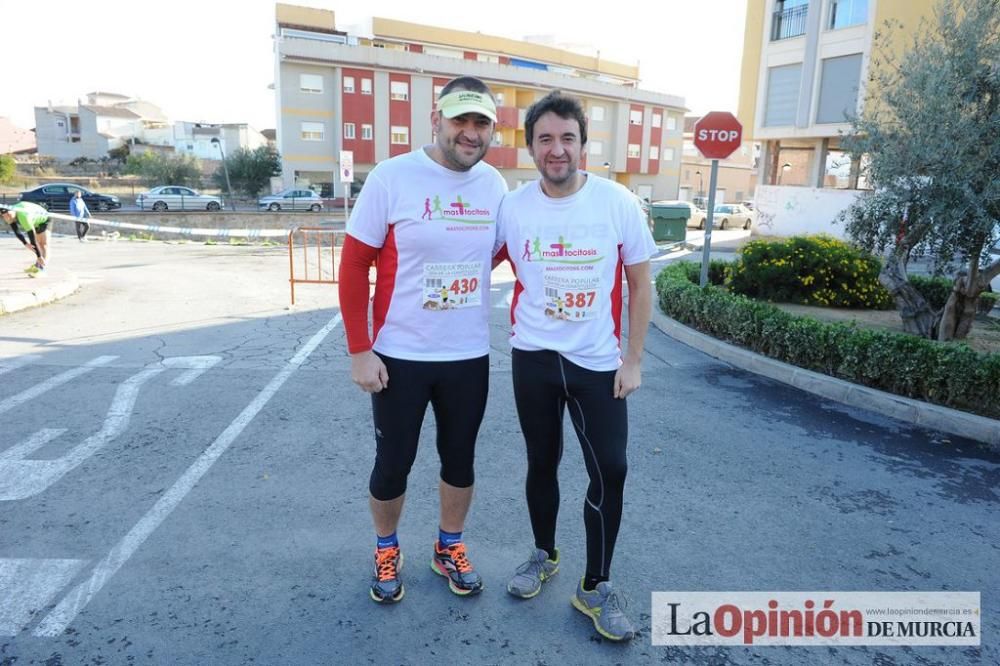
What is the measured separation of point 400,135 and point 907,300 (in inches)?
1654

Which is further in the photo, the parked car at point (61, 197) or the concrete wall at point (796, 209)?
the parked car at point (61, 197)

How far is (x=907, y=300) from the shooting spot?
7.72 metres

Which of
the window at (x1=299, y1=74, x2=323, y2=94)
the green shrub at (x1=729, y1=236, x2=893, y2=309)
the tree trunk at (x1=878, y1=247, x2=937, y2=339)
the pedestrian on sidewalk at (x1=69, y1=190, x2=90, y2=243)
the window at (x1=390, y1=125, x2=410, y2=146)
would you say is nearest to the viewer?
the tree trunk at (x1=878, y1=247, x2=937, y2=339)

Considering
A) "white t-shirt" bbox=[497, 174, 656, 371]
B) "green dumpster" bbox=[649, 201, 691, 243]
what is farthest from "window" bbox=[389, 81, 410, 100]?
"white t-shirt" bbox=[497, 174, 656, 371]

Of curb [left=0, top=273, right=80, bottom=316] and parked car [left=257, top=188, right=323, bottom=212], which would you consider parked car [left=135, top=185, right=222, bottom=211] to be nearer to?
parked car [left=257, top=188, right=323, bottom=212]

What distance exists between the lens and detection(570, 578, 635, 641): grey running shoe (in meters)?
2.68

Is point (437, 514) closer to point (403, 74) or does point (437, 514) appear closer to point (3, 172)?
point (403, 74)

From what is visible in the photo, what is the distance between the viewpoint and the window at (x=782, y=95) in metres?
27.8

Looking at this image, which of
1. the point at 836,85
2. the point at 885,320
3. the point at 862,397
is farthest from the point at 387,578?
the point at 836,85

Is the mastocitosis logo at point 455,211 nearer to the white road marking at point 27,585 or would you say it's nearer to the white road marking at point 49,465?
the white road marking at point 27,585

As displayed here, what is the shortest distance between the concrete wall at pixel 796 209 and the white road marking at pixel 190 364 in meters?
22.2

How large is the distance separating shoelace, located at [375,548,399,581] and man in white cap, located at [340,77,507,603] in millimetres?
36

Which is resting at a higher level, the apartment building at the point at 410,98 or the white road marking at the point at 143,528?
the apartment building at the point at 410,98

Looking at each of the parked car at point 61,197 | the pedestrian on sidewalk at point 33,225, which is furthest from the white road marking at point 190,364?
the parked car at point 61,197
